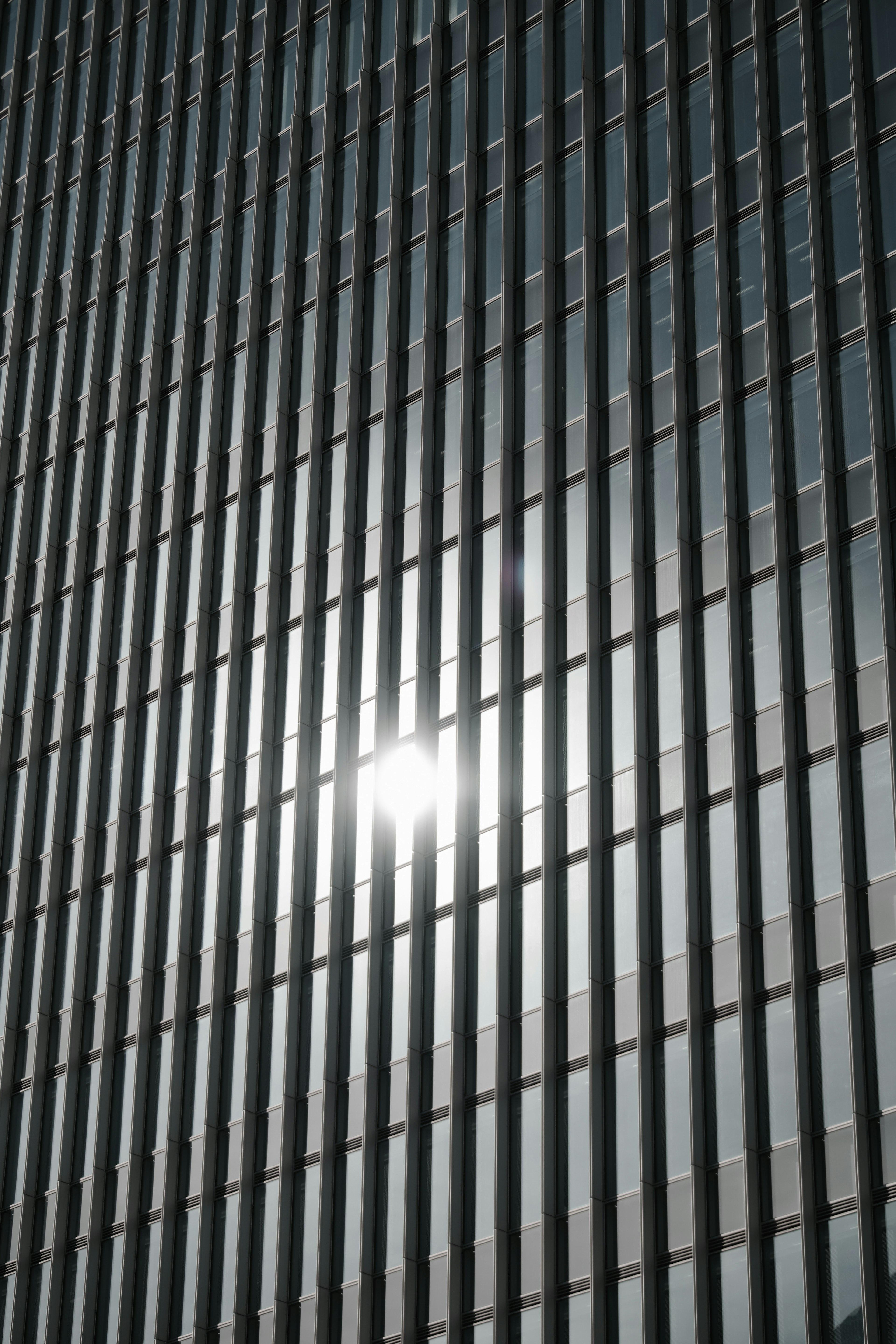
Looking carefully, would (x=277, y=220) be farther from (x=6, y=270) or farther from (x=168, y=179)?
(x=6, y=270)

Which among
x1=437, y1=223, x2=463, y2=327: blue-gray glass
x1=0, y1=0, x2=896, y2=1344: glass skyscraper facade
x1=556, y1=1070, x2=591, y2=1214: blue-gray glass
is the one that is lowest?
x1=556, y1=1070, x2=591, y2=1214: blue-gray glass

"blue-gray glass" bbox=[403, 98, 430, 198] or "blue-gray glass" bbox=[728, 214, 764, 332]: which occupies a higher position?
"blue-gray glass" bbox=[403, 98, 430, 198]

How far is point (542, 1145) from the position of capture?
143 ft

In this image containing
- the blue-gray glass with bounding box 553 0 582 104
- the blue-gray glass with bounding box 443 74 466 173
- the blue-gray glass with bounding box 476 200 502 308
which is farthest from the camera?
the blue-gray glass with bounding box 443 74 466 173

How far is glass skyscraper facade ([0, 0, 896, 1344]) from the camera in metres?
41.9

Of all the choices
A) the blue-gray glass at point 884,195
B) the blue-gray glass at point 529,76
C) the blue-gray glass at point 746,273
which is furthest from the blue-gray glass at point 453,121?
the blue-gray glass at point 884,195

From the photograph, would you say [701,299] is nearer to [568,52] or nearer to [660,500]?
[660,500]

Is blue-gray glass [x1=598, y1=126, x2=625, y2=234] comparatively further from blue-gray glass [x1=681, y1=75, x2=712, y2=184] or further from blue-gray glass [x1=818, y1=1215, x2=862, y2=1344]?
blue-gray glass [x1=818, y1=1215, x2=862, y2=1344]

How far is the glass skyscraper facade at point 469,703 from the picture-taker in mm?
41938

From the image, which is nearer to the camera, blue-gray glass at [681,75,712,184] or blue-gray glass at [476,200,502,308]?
blue-gray glass at [681,75,712,184]

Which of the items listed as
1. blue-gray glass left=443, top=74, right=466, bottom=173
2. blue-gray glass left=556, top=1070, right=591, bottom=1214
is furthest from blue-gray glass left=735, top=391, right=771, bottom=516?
blue-gray glass left=443, top=74, right=466, bottom=173

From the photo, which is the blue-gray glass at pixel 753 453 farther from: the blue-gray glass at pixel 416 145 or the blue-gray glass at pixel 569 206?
the blue-gray glass at pixel 416 145

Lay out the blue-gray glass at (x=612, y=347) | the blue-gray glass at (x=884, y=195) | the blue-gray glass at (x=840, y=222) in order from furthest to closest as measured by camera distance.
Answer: the blue-gray glass at (x=612, y=347), the blue-gray glass at (x=840, y=222), the blue-gray glass at (x=884, y=195)

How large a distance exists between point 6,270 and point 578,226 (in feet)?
87.1
